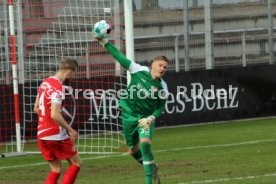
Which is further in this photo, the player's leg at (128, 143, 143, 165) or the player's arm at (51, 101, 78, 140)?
the player's leg at (128, 143, 143, 165)

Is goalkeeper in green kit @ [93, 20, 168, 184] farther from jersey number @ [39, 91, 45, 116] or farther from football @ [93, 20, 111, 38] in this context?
jersey number @ [39, 91, 45, 116]

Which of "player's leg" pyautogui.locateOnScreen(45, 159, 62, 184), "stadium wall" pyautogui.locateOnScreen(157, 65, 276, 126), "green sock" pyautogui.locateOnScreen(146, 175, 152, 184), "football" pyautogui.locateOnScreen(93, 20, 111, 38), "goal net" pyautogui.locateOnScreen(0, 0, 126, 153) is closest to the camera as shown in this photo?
"player's leg" pyautogui.locateOnScreen(45, 159, 62, 184)

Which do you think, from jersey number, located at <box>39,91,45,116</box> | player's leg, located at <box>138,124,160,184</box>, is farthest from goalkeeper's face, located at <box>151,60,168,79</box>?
jersey number, located at <box>39,91,45,116</box>

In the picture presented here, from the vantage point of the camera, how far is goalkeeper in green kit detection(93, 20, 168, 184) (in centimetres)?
1218

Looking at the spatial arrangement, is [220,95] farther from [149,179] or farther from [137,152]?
[149,179]

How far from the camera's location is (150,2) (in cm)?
2262

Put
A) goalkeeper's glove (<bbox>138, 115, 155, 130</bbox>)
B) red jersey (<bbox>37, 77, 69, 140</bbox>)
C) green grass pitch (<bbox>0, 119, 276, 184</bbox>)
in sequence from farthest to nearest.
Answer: green grass pitch (<bbox>0, 119, 276, 184</bbox>), goalkeeper's glove (<bbox>138, 115, 155, 130</bbox>), red jersey (<bbox>37, 77, 69, 140</bbox>)

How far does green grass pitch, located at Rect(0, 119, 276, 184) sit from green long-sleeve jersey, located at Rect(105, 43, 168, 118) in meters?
1.11

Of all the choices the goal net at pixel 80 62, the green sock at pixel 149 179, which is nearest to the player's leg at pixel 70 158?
the green sock at pixel 149 179

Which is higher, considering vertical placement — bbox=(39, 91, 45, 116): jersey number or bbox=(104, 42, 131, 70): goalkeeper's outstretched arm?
bbox=(104, 42, 131, 70): goalkeeper's outstretched arm

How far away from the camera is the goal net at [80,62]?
18859 mm

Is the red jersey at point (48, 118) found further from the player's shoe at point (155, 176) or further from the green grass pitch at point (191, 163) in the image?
the green grass pitch at point (191, 163)

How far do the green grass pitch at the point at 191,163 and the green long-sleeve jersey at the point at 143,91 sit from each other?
111 centimetres

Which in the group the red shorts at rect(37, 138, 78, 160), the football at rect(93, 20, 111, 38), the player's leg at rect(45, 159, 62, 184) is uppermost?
the football at rect(93, 20, 111, 38)
